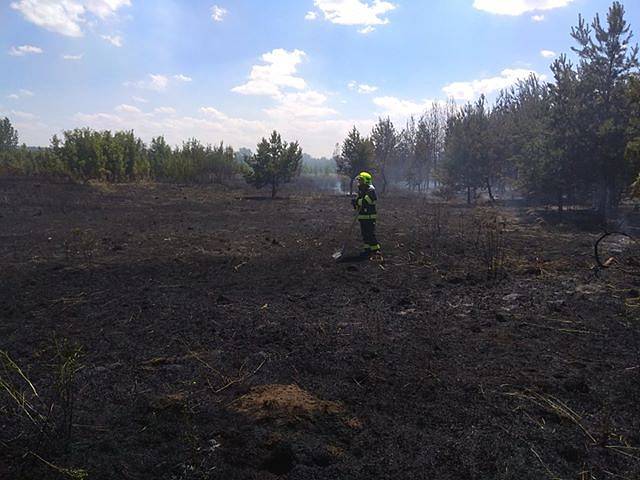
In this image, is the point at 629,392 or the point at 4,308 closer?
the point at 629,392

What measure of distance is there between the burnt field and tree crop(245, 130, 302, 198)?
19444 millimetres

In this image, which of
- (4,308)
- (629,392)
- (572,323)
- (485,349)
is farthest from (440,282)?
(4,308)

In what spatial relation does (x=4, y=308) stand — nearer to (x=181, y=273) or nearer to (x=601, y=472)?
(x=181, y=273)

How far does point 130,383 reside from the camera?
411cm

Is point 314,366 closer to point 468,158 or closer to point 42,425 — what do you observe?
point 42,425

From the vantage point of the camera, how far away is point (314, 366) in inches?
177

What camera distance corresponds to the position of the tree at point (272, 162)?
28875mm

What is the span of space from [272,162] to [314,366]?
2541cm

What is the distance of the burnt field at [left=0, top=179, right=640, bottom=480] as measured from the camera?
119 inches

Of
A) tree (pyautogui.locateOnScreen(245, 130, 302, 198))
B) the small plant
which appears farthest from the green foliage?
the small plant

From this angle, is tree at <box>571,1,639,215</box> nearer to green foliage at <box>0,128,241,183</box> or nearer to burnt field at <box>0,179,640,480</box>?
burnt field at <box>0,179,640,480</box>

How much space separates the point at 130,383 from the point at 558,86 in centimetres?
2151

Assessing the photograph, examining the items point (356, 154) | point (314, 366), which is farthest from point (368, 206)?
point (356, 154)

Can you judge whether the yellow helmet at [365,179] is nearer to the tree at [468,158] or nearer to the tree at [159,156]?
the tree at [468,158]
